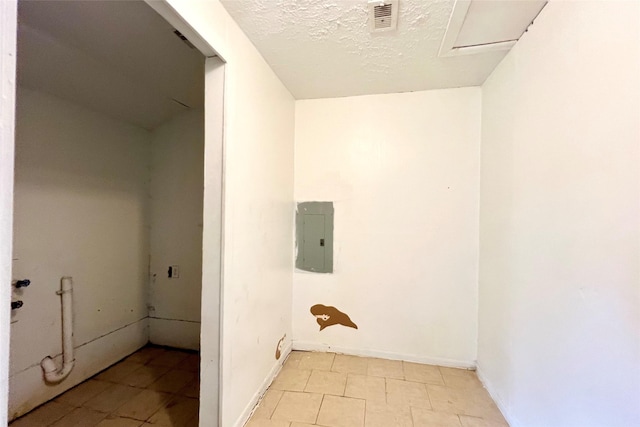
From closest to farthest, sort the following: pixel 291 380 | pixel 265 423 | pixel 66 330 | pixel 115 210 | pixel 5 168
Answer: pixel 5 168
pixel 265 423
pixel 66 330
pixel 291 380
pixel 115 210

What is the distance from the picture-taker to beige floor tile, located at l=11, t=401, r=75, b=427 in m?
1.76

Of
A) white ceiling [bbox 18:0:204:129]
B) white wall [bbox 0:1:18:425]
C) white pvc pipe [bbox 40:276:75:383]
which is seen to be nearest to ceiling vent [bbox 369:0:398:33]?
white ceiling [bbox 18:0:204:129]

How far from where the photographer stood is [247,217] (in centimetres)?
179

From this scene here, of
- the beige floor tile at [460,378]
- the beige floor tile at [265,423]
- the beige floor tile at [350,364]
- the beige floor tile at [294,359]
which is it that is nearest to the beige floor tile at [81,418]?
the beige floor tile at [265,423]

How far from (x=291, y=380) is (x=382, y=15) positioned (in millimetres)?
2573

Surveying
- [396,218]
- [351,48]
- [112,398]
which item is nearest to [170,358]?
[112,398]

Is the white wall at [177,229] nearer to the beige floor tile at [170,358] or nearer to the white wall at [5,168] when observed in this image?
the beige floor tile at [170,358]

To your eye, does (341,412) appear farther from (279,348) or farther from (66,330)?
(66,330)

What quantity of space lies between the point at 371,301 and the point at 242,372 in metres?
1.29

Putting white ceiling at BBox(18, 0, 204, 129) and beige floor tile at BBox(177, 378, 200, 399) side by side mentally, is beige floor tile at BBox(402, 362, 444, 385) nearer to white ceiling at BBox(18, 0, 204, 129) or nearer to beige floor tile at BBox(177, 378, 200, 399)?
beige floor tile at BBox(177, 378, 200, 399)

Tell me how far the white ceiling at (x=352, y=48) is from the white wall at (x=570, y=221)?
1.44 feet

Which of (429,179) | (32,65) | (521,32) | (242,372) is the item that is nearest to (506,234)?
(429,179)

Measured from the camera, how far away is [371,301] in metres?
2.56

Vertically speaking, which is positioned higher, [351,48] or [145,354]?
[351,48]
